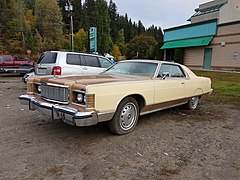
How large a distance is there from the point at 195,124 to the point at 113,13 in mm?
94715

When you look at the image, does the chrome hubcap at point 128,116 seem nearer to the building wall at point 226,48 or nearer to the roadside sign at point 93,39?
the roadside sign at point 93,39

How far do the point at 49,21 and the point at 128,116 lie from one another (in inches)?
2235

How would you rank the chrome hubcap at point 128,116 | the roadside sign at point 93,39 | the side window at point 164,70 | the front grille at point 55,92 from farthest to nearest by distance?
the roadside sign at point 93,39 < the side window at point 164,70 < the chrome hubcap at point 128,116 < the front grille at point 55,92

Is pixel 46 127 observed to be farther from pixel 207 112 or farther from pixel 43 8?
pixel 43 8

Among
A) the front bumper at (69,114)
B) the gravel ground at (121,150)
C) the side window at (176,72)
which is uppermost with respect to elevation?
the side window at (176,72)

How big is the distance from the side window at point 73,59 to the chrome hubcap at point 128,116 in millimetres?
4384

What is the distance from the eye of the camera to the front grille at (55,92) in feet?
12.2

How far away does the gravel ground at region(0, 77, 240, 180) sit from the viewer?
9.37 ft

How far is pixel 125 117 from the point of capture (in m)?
4.17

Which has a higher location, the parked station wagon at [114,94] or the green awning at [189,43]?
the green awning at [189,43]

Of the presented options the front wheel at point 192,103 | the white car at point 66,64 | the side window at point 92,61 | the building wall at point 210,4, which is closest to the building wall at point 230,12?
the building wall at point 210,4

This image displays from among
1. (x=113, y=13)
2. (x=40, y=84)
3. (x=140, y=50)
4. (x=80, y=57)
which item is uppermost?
(x=113, y=13)

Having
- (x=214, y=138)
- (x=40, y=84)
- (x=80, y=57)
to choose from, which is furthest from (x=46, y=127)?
(x=80, y=57)

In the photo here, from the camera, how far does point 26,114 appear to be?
5.63 m
